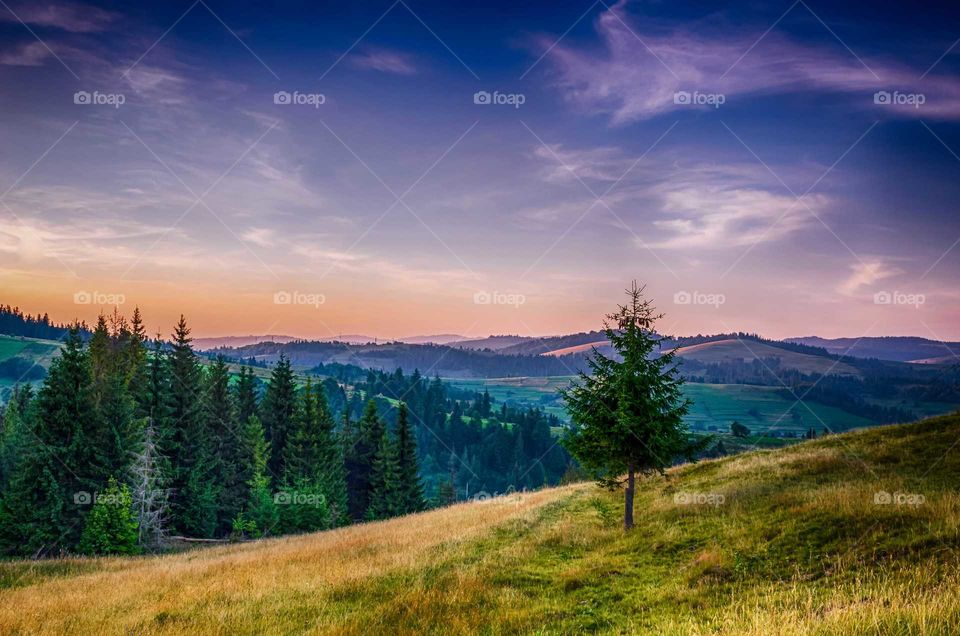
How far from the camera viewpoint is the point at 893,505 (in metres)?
11.3

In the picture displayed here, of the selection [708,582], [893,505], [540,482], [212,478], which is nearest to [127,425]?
[212,478]

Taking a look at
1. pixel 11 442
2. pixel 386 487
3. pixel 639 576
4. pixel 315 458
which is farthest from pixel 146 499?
pixel 639 576

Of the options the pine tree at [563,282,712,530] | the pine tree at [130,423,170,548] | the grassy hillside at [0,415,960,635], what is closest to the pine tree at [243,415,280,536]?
the pine tree at [130,423,170,548]

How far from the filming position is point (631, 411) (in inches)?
633

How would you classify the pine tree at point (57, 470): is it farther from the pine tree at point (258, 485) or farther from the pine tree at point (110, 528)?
the pine tree at point (258, 485)

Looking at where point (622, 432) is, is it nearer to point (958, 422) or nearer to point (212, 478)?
point (958, 422)

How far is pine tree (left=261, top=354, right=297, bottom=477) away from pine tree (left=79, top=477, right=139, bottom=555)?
21.7 m

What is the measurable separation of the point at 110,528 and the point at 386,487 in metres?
27.8

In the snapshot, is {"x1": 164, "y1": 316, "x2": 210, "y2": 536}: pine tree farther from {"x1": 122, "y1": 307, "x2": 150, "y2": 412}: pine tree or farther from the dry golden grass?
the dry golden grass

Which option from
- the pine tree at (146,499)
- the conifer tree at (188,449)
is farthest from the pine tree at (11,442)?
the pine tree at (146,499)

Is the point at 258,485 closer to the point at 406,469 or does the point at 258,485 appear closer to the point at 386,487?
→ the point at 386,487

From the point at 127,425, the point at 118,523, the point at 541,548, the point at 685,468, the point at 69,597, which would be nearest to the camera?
the point at 69,597

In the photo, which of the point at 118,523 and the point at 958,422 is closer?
the point at 958,422

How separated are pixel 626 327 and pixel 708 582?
28.5 feet
